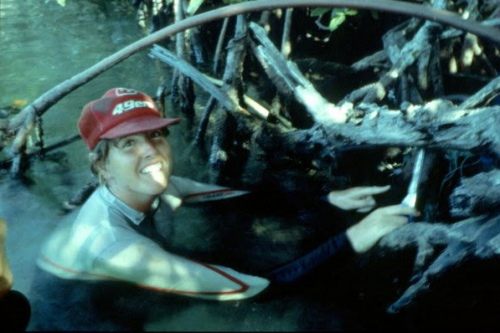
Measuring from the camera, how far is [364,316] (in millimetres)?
2607

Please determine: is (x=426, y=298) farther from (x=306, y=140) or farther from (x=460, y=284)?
(x=306, y=140)

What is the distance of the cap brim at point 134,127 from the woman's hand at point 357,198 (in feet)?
4.90

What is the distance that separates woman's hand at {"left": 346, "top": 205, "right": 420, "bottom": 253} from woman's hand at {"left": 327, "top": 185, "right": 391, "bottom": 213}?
41 centimetres

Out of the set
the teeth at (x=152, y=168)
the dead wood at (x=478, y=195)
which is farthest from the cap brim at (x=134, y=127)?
the dead wood at (x=478, y=195)

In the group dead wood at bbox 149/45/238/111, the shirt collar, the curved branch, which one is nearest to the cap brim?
the shirt collar

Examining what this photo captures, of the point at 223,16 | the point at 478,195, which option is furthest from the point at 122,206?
the point at 478,195

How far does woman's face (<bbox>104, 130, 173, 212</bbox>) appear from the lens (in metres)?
2.42

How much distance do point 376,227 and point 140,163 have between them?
1.46 metres

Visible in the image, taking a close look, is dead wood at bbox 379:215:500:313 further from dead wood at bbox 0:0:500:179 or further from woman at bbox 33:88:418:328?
dead wood at bbox 0:0:500:179

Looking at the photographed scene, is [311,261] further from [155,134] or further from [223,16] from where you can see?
[223,16]

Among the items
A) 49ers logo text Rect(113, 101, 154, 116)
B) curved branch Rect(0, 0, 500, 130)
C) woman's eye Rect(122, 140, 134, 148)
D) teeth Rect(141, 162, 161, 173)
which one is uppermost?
curved branch Rect(0, 0, 500, 130)

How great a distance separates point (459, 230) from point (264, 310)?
47.5 inches

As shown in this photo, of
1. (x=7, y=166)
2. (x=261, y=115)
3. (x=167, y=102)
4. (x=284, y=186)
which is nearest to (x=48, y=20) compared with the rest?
(x=167, y=102)

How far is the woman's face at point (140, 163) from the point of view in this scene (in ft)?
7.95
